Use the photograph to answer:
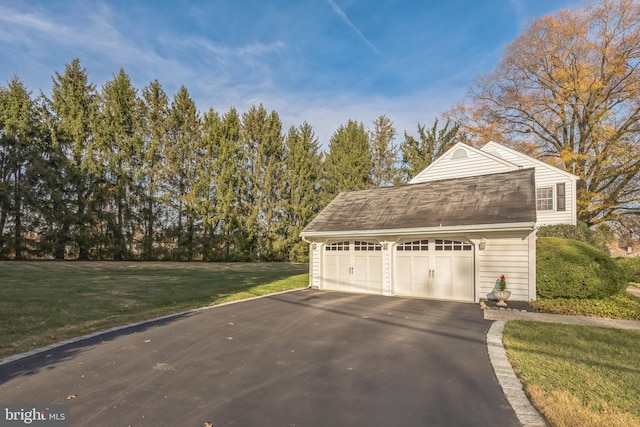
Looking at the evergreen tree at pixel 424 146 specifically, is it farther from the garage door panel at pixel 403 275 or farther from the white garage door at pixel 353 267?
the garage door panel at pixel 403 275

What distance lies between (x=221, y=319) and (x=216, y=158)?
78.3ft

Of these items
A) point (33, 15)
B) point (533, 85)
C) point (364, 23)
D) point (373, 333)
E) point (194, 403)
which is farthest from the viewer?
point (533, 85)

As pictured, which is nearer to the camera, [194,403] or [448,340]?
[194,403]

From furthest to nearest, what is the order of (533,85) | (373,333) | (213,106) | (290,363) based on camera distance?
(213,106) → (533,85) → (373,333) → (290,363)

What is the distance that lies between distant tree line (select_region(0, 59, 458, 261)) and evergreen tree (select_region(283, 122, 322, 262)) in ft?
0.34

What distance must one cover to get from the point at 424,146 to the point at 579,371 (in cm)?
3358

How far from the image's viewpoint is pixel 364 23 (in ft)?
59.1

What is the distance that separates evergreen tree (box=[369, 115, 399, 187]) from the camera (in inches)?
1400

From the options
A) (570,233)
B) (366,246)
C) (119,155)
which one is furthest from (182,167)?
(570,233)

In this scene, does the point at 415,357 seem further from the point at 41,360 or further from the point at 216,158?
the point at 216,158

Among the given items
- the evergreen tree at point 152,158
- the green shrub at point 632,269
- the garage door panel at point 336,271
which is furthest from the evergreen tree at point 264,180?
the green shrub at point 632,269

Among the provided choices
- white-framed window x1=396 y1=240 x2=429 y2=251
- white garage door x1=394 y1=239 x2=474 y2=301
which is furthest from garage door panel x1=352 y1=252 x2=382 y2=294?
white-framed window x1=396 y1=240 x2=429 y2=251

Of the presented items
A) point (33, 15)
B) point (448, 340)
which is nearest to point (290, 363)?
point (448, 340)

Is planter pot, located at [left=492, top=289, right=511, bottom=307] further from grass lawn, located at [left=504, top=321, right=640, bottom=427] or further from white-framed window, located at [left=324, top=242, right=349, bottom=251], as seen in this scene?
white-framed window, located at [left=324, top=242, right=349, bottom=251]
